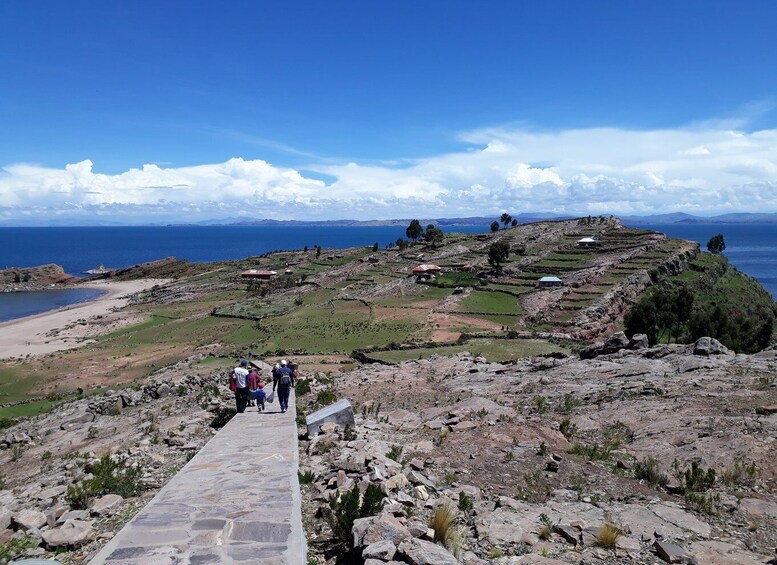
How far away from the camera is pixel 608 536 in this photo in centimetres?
773

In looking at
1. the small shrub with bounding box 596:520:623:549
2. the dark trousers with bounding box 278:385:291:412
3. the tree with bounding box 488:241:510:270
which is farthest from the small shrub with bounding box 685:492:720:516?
the tree with bounding box 488:241:510:270

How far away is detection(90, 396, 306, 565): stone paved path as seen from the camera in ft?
21.8

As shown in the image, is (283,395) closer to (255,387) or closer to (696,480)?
(255,387)

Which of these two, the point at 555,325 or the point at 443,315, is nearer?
the point at 555,325

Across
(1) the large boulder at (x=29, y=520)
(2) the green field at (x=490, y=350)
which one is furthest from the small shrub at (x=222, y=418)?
(2) the green field at (x=490, y=350)

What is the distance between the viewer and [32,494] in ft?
39.8

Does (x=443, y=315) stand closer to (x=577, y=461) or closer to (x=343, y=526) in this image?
(x=577, y=461)

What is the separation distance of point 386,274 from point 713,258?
63.2 meters

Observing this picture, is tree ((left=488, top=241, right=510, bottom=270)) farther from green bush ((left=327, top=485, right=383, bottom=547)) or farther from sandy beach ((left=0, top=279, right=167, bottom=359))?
green bush ((left=327, top=485, right=383, bottom=547))

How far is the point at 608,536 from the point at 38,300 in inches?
4641

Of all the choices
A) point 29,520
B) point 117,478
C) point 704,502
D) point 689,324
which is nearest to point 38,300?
point 117,478

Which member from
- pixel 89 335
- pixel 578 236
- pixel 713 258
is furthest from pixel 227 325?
pixel 713 258

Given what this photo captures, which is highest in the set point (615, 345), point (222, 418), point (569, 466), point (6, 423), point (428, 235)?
point (428, 235)

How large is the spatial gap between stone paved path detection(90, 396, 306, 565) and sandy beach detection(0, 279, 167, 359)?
2136 inches
